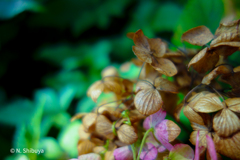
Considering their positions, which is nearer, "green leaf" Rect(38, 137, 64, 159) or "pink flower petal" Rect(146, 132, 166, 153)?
"pink flower petal" Rect(146, 132, 166, 153)

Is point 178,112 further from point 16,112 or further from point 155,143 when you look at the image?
point 16,112

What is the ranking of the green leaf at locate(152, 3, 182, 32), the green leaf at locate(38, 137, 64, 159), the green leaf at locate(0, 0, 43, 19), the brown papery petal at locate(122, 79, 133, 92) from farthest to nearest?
the green leaf at locate(152, 3, 182, 32) → the green leaf at locate(0, 0, 43, 19) → the green leaf at locate(38, 137, 64, 159) → the brown papery petal at locate(122, 79, 133, 92)

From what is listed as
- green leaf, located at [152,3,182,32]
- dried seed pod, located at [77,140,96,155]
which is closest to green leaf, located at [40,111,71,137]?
dried seed pod, located at [77,140,96,155]

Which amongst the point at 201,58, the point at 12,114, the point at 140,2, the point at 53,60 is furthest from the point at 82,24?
the point at 201,58

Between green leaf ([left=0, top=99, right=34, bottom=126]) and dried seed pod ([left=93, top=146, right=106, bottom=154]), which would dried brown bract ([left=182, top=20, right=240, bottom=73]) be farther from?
green leaf ([left=0, top=99, right=34, bottom=126])

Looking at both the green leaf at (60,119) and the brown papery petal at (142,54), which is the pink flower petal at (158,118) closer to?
the brown papery petal at (142,54)

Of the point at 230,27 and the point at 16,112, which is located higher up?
the point at 16,112

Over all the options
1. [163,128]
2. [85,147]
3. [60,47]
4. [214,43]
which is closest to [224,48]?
[214,43]

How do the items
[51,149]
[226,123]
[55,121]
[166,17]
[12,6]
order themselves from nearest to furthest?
[226,123] < [51,149] < [55,121] < [12,6] < [166,17]
